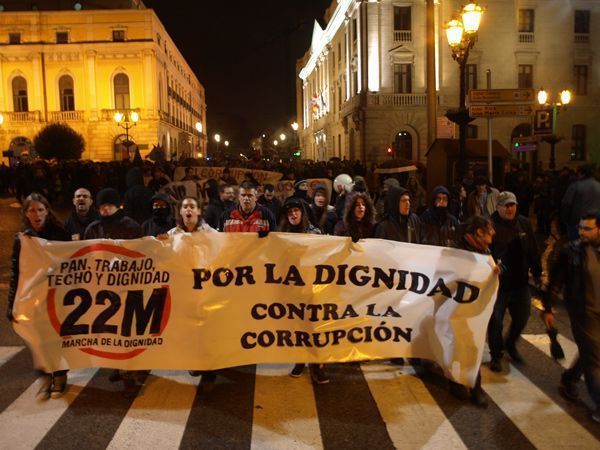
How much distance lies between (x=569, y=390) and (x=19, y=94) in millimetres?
59713

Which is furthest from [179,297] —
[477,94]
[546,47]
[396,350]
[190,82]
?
[190,82]

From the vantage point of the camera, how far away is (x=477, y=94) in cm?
1102

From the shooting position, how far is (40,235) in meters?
5.60

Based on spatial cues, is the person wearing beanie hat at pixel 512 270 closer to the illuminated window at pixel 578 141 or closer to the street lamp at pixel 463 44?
the street lamp at pixel 463 44

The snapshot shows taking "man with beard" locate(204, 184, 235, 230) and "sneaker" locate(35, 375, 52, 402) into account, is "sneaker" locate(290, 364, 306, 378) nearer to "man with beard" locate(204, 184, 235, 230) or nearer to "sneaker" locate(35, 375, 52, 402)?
"sneaker" locate(35, 375, 52, 402)

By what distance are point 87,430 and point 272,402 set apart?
59.7 inches

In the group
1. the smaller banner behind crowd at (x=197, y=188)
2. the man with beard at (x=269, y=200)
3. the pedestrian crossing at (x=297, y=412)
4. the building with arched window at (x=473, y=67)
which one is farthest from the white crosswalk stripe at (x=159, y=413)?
the building with arched window at (x=473, y=67)

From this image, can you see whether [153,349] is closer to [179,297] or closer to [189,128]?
[179,297]

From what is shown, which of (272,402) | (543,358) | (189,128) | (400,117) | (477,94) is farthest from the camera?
(189,128)

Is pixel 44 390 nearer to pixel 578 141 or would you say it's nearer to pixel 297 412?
pixel 297 412

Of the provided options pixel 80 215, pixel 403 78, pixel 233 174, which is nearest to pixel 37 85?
pixel 403 78

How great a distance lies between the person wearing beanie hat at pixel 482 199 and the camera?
962cm

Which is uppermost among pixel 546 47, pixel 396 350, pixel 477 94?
pixel 546 47

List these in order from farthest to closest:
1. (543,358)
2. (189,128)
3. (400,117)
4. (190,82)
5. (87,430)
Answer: (190,82) < (189,128) < (400,117) < (543,358) < (87,430)
